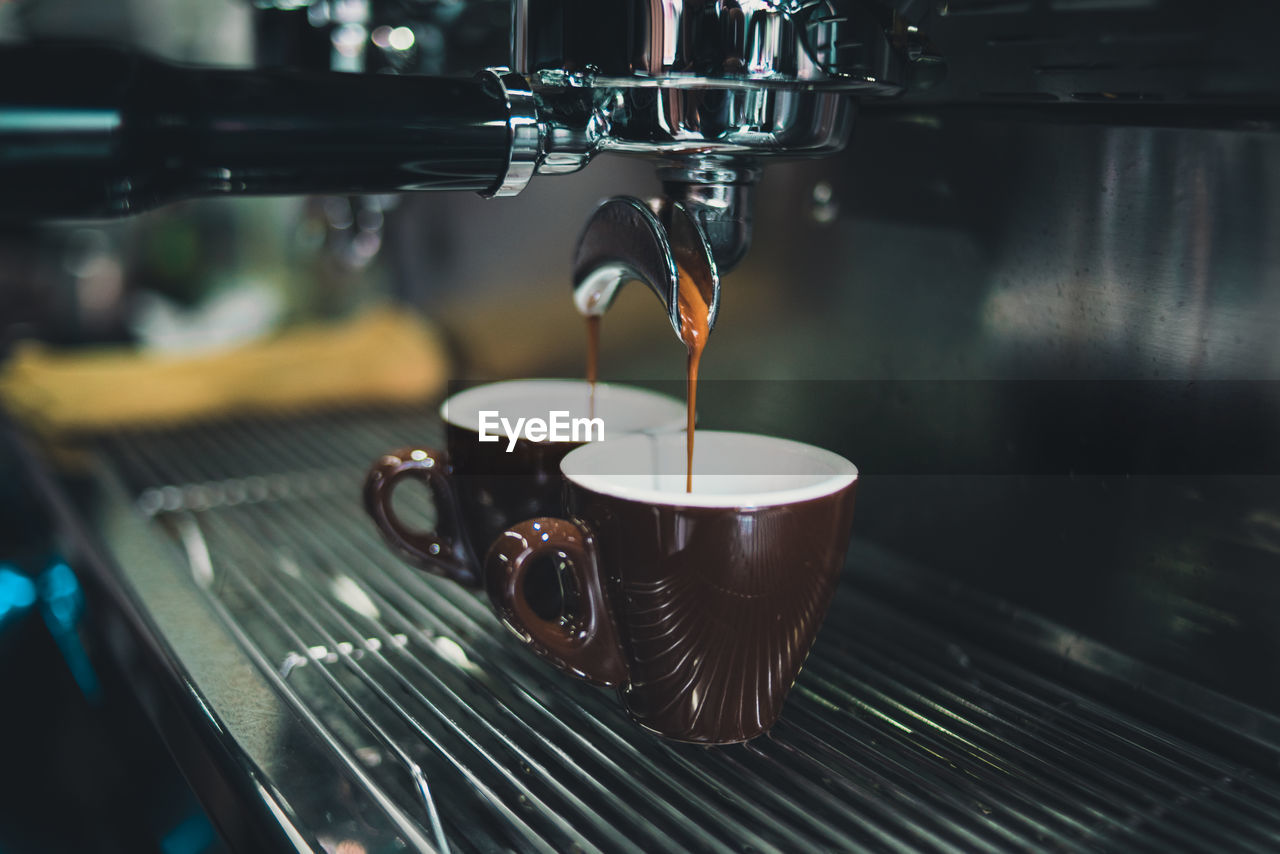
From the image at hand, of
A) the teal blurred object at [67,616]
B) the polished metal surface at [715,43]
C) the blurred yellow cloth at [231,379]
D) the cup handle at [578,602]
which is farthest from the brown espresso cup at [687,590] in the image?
the blurred yellow cloth at [231,379]

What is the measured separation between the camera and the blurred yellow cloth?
74cm

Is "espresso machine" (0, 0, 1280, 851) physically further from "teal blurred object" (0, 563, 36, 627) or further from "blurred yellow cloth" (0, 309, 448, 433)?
"blurred yellow cloth" (0, 309, 448, 433)

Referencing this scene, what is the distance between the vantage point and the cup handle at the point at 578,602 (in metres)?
0.35

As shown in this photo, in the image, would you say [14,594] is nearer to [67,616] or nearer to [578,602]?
Result: [67,616]

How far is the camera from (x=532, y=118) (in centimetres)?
32

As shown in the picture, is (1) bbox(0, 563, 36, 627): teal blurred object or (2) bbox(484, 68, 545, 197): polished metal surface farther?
(1) bbox(0, 563, 36, 627): teal blurred object

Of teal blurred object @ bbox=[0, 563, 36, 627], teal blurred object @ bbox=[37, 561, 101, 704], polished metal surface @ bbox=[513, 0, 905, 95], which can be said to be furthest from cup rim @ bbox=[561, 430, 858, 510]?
teal blurred object @ bbox=[0, 563, 36, 627]

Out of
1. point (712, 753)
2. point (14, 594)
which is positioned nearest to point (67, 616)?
point (14, 594)

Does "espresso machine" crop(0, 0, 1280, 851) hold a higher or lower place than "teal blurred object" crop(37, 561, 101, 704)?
higher

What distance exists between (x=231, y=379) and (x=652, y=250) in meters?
0.52

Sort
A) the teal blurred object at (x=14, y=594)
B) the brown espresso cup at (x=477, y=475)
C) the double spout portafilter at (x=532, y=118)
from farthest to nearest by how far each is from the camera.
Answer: the teal blurred object at (x=14, y=594) < the brown espresso cup at (x=477, y=475) < the double spout portafilter at (x=532, y=118)

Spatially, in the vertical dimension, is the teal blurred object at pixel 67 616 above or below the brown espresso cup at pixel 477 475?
below

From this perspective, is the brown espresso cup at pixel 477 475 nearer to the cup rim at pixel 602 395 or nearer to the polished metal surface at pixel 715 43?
the cup rim at pixel 602 395

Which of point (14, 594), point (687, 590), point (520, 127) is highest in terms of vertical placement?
point (520, 127)
